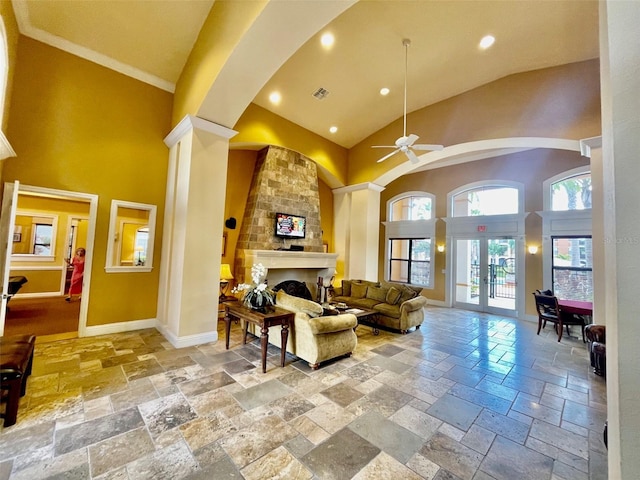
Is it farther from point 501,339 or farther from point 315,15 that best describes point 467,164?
point 315,15

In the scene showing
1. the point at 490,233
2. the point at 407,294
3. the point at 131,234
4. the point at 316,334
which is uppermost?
the point at 490,233

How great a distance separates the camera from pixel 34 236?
7.30m

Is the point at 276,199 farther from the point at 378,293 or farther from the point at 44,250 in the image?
the point at 44,250

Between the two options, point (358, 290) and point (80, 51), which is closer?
point (80, 51)

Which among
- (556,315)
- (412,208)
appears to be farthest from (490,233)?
(556,315)

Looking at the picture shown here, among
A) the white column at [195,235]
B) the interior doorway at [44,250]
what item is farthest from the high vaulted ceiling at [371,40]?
the interior doorway at [44,250]

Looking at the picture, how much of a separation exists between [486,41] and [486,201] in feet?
13.9

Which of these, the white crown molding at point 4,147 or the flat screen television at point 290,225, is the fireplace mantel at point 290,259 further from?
the white crown molding at point 4,147

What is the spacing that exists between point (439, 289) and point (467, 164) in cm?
389

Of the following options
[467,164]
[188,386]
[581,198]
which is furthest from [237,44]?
[581,198]

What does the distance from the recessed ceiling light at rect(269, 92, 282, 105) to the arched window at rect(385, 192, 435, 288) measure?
5.34 metres

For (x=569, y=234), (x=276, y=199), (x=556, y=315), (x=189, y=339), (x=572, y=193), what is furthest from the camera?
(x=276, y=199)

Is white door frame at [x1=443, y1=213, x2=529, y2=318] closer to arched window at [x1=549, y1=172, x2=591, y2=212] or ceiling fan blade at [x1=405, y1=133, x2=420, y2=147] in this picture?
arched window at [x1=549, y1=172, x2=591, y2=212]

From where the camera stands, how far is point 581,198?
20.5 ft
